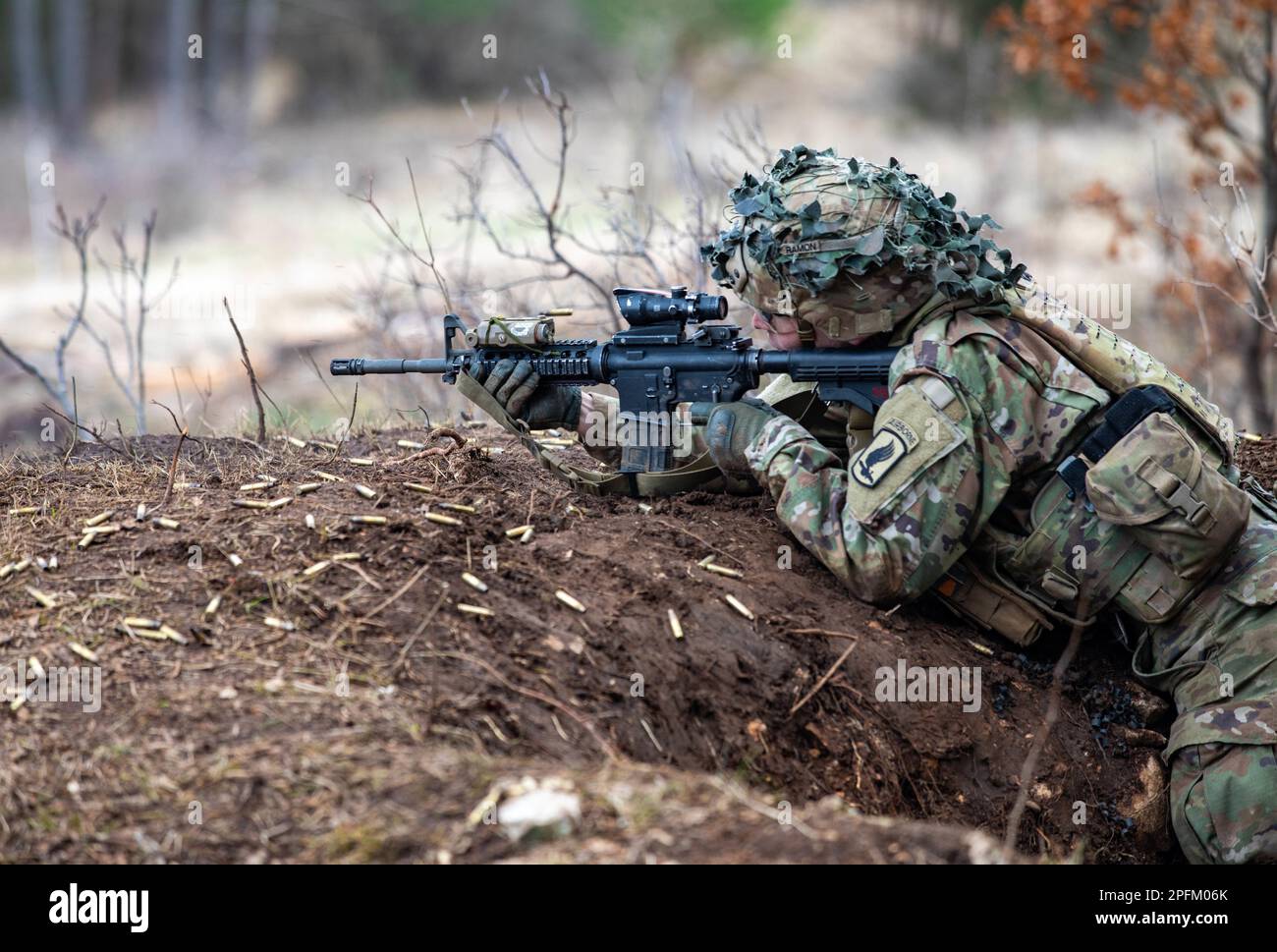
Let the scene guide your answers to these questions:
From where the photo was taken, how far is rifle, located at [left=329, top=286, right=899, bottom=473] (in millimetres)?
4715

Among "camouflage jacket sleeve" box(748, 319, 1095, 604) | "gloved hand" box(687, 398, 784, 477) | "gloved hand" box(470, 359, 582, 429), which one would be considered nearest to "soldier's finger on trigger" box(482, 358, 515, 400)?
"gloved hand" box(470, 359, 582, 429)

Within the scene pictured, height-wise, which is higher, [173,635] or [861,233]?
[861,233]

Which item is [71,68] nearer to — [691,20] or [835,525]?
[691,20]

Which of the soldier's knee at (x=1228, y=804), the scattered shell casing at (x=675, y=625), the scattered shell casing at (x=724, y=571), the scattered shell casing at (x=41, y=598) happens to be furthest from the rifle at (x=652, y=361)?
the soldier's knee at (x=1228, y=804)

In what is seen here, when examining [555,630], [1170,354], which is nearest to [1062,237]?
[1170,354]

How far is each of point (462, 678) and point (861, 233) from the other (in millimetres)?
1975

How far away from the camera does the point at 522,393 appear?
510 cm

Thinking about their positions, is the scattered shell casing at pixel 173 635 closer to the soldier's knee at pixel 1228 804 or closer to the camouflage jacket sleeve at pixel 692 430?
the camouflage jacket sleeve at pixel 692 430

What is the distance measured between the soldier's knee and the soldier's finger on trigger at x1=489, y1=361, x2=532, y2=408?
2733 mm

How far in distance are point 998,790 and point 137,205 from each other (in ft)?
71.6

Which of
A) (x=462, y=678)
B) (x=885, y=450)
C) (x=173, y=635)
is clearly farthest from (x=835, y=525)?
(x=173, y=635)

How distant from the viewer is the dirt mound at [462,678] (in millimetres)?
3336

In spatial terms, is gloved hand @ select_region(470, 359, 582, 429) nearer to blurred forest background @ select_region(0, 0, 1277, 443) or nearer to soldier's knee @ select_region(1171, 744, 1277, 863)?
blurred forest background @ select_region(0, 0, 1277, 443)

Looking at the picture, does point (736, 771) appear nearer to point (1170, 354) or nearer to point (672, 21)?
point (1170, 354)
